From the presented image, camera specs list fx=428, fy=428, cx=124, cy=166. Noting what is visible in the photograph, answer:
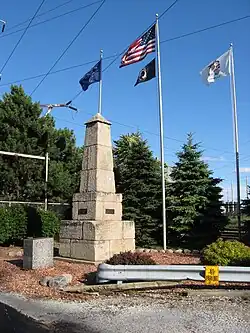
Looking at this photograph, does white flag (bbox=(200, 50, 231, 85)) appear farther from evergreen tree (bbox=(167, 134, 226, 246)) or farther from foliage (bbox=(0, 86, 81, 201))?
foliage (bbox=(0, 86, 81, 201))

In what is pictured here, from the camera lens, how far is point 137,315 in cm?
704

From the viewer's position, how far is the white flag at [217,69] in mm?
20188

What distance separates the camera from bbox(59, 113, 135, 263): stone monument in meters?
13.6

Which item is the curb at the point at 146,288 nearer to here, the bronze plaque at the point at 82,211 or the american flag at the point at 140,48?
the bronze plaque at the point at 82,211

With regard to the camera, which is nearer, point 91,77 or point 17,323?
point 17,323

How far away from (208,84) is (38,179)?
57.6ft

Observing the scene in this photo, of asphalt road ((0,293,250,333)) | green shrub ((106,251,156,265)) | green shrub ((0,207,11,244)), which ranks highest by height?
green shrub ((0,207,11,244))

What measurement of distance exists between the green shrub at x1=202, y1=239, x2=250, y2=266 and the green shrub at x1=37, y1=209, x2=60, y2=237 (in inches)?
470

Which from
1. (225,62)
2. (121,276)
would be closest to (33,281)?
(121,276)

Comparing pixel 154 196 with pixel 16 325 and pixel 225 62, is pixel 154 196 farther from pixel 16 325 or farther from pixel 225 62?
pixel 16 325

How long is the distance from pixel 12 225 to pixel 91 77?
26.9 feet

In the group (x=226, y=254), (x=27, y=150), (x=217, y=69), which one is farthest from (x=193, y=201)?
(x=27, y=150)

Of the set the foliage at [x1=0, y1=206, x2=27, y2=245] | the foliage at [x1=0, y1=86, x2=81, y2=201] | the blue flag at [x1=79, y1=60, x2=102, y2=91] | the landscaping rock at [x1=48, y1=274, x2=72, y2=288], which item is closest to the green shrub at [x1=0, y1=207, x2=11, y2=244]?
the foliage at [x1=0, y1=206, x2=27, y2=245]

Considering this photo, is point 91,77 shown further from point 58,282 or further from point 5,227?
point 58,282
